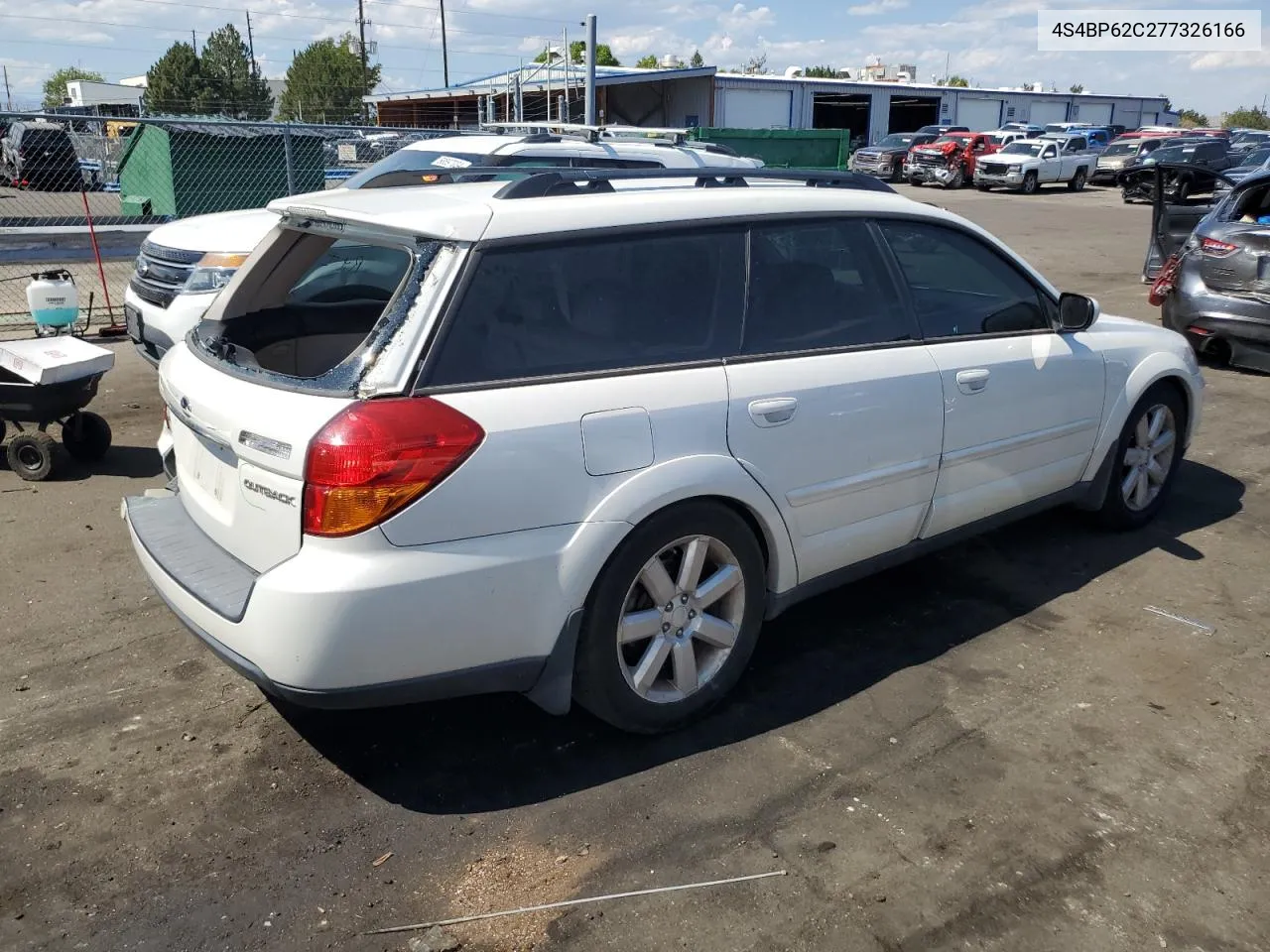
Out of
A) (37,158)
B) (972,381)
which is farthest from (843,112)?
(972,381)

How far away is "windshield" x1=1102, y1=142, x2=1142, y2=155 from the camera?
3936cm

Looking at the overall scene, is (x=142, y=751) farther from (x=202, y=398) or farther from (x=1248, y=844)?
(x=1248, y=844)

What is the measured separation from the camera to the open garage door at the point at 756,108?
150ft

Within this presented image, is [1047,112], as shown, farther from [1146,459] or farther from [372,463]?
[372,463]

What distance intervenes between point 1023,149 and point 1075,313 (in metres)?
33.9

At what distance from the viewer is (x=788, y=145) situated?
2602 centimetres

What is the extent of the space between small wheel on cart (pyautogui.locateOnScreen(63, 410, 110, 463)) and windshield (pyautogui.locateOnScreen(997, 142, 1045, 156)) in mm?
34022

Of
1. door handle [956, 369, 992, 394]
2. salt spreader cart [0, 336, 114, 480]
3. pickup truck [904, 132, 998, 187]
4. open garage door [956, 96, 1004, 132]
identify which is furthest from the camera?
→ open garage door [956, 96, 1004, 132]

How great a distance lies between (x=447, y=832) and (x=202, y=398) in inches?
58.6

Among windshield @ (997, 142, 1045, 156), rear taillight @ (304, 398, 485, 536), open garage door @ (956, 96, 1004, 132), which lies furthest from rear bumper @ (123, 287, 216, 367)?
open garage door @ (956, 96, 1004, 132)

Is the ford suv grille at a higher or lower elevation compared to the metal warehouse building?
lower

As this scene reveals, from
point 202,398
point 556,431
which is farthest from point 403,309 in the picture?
point 202,398

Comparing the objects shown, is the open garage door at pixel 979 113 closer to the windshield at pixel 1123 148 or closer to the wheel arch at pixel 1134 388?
the windshield at pixel 1123 148

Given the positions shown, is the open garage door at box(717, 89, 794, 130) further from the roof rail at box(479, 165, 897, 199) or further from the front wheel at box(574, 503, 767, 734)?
the front wheel at box(574, 503, 767, 734)
